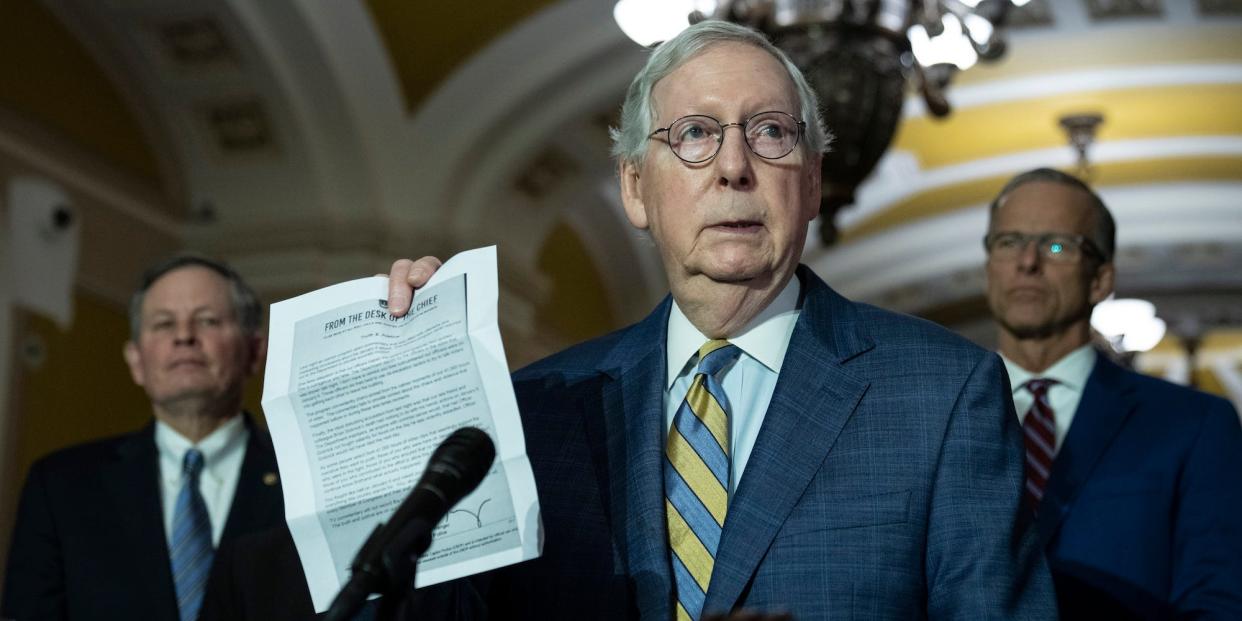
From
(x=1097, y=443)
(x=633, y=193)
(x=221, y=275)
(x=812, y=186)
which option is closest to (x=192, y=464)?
(x=221, y=275)

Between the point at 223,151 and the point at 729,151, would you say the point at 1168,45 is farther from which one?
the point at 729,151

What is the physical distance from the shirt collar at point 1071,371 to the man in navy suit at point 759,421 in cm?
101

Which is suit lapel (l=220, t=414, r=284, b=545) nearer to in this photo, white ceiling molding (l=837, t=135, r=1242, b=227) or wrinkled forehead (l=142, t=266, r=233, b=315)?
wrinkled forehead (l=142, t=266, r=233, b=315)

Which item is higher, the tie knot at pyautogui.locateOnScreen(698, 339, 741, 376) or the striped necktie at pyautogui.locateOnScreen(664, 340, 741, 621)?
the tie knot at pyautogui.locateOnScreen(698, 339, 741, 376)

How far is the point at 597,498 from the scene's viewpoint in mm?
1982

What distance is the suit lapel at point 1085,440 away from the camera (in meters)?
2.70

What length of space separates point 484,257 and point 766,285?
1.43 ft

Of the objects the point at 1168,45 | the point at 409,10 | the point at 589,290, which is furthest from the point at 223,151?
the point at 1168,45

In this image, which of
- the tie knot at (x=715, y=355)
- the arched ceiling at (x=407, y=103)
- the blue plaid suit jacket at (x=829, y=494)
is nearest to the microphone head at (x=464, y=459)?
the blue plaid suit jacket at (x=829, y=494)

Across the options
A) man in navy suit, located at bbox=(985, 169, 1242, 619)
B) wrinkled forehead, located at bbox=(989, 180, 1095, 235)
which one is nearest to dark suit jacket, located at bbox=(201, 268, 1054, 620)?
man in navy suit, located at bbox=(985, 169, 1242, 619)

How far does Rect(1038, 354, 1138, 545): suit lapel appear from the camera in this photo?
2.70m

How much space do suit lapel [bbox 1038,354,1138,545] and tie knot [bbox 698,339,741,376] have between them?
3.02ft

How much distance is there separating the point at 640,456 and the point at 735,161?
1.30 ft

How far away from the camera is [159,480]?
3.30 meters
